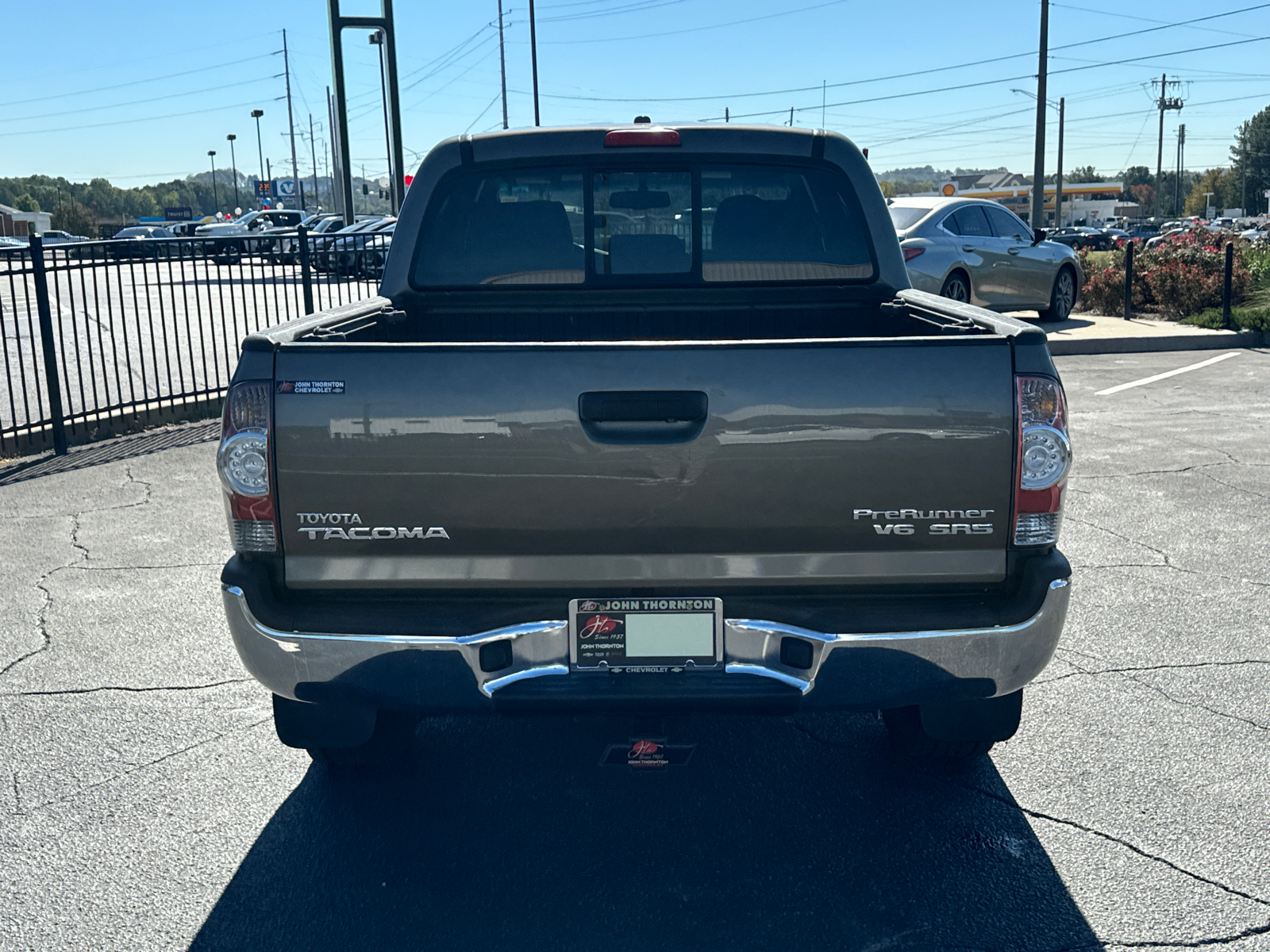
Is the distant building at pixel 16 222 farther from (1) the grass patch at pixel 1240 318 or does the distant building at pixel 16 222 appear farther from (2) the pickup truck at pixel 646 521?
(2) the pickup truck at pixel 646 521

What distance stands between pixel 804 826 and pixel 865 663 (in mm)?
822

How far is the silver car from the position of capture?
14883 millimetres

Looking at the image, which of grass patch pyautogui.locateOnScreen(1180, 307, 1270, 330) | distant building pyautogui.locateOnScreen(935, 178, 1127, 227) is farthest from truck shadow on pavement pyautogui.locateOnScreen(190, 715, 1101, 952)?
distant building pyautogui.locateOnScreen(935, 178, 1127, 227)

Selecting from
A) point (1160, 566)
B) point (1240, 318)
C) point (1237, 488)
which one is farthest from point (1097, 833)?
point (1240, 318)

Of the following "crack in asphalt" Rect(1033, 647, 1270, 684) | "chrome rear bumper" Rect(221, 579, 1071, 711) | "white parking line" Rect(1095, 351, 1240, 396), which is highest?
"chrome rear bumper" Rect(221, 579, 1071, 711)

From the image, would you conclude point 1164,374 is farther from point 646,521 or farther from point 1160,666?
point 646,521

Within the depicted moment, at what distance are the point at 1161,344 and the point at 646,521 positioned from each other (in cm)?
1475

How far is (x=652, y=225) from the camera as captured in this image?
4383mm

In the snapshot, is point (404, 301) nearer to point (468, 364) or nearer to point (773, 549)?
point (468, 364)

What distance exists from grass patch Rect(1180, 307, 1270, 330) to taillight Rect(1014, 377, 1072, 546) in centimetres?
1562

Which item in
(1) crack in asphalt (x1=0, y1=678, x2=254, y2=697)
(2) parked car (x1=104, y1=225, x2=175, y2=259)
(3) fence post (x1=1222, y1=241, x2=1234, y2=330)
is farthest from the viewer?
(3) fence post (x1=1222, y1=241, x2=1234, y2=330)

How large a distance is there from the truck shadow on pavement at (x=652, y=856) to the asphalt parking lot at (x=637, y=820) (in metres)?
0.01

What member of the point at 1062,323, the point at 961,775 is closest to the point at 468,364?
the point at 961,775

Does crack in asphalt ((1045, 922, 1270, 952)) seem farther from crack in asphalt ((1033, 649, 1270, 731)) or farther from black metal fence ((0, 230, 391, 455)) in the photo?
black metal fence ((0, 230, 391, 455))
